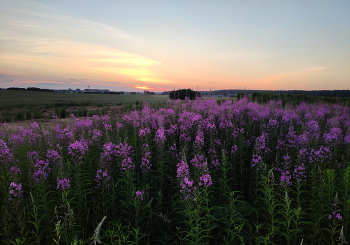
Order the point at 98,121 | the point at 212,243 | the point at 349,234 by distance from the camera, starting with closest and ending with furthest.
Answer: the point at 349,234 < the point at 212,243 < the point at 98,121

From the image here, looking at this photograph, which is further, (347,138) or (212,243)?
(347,138)

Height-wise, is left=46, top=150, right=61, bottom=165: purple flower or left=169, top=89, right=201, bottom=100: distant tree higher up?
left=169, top=89, right=201, bottom=100: distant tree

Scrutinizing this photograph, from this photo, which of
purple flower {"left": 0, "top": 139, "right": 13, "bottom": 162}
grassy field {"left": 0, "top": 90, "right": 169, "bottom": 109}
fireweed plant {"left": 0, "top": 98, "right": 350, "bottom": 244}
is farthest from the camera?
grassy field {"left": 0, "top": 90, "right": 169, "bottom": 109}

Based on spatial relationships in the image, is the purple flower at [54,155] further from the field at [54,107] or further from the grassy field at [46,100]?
the grassy field at [46,100]

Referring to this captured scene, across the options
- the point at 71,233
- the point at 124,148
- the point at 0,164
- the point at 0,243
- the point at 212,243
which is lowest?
the point at 212,243

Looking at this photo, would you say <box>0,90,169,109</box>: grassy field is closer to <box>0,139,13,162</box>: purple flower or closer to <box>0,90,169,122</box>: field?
<box>0,90,169,122</box>: field

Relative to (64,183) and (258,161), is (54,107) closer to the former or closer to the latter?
(64,183)

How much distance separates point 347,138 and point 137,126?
250 inches

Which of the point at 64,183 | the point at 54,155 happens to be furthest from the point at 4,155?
the point at 64,183

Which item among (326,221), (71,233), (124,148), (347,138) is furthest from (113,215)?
(347,138)

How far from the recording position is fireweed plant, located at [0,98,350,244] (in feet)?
10.3

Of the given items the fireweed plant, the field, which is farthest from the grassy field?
the fireweed plant

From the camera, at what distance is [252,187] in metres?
5.23

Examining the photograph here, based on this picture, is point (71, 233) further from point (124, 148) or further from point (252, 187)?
point (252, 187)
